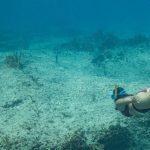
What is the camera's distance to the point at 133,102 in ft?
20.6

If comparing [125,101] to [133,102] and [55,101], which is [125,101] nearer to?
[133,102]

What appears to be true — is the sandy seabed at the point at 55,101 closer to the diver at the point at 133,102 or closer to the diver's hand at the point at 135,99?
the diver at the point at 133,102

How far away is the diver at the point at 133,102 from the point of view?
6148mm

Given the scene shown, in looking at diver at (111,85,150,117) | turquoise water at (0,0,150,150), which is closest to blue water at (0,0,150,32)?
turquoise water at (0,0,150,150)

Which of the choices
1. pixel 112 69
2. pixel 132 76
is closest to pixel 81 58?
pixel 112 69

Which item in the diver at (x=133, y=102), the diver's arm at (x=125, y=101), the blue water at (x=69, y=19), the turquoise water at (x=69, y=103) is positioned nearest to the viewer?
the diver at (x=133, y=102)

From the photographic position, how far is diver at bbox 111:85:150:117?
6148 millimetres

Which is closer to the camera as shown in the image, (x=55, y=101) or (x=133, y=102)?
(x=133, y=102)

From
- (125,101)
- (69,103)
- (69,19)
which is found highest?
(69,19)

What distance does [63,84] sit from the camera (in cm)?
1446

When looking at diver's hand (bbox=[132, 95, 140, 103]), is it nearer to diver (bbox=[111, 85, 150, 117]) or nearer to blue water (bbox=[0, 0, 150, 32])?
diver (bbox=[111, 85, 150, 117])

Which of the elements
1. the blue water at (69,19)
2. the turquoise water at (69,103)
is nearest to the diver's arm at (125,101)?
the turquoise water at (69,103)

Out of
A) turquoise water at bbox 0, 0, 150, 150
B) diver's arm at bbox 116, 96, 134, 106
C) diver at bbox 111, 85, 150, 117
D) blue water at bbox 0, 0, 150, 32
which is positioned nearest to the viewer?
diver at bbox 111, 85, 150, 117

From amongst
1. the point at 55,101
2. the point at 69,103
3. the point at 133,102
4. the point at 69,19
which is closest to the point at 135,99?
the point at 133,102
